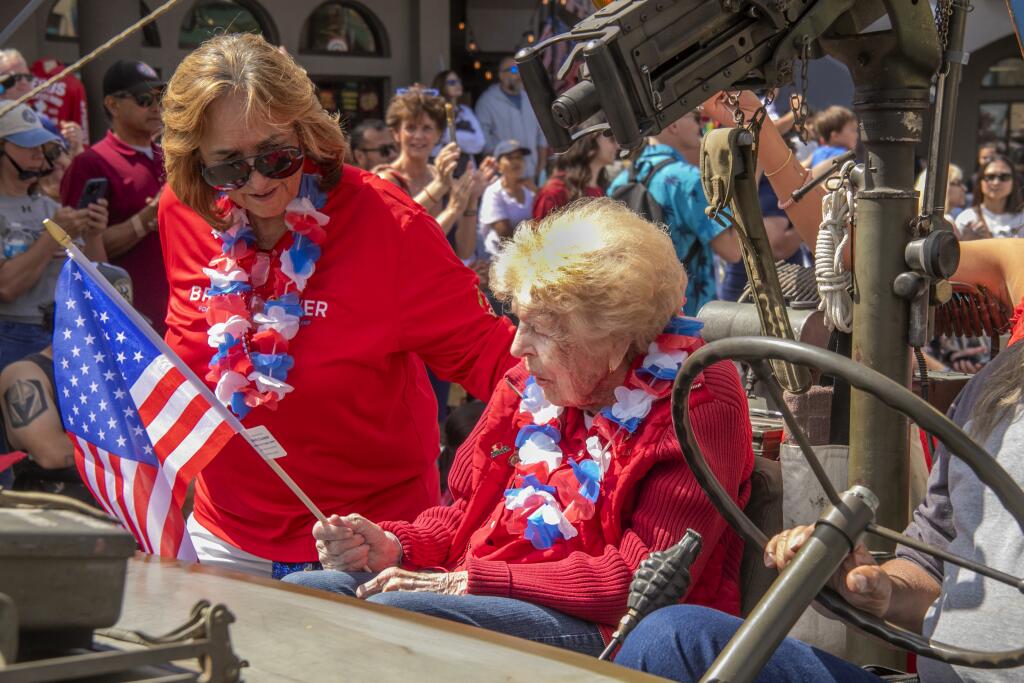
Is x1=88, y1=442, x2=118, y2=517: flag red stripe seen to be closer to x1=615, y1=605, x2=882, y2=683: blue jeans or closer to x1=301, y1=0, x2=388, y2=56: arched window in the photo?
x1=615, y1=605, x2=882, y2=683: blue jeans

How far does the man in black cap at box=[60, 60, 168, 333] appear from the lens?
556 centimetres

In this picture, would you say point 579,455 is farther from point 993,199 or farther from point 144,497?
point 993,199

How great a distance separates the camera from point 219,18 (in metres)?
12.8

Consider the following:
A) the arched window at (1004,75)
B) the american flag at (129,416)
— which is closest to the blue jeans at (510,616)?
the american flag at (129,416)

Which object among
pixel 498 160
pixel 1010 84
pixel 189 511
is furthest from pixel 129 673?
pixel 1010 84

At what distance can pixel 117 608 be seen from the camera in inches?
55.1

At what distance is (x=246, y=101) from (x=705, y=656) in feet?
5.65

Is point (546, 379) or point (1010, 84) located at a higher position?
point (1010, 84)

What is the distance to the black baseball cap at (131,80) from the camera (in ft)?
19.2

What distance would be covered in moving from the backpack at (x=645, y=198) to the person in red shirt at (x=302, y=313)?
2.49 meters

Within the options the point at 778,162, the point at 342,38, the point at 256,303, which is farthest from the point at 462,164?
the point at 256,303

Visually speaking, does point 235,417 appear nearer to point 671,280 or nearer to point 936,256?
point 671,280

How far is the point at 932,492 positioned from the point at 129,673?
1.36m

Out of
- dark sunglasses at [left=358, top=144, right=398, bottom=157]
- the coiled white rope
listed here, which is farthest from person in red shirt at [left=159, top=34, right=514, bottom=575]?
dark sunglasses at [left=358, top=144, right=398, bottom=157]
